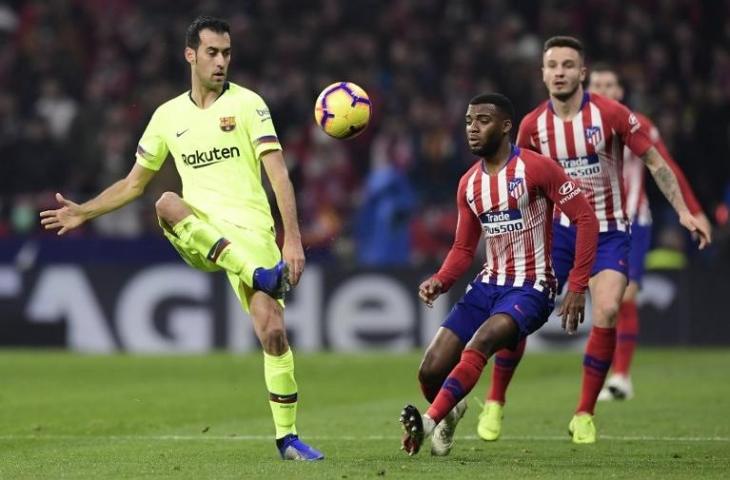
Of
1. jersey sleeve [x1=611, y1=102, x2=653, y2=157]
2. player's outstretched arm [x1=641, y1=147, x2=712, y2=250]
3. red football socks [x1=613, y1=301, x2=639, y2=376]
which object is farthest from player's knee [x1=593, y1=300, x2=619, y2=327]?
red football socks [x1=613, y1=301, x2=639, y2=376]

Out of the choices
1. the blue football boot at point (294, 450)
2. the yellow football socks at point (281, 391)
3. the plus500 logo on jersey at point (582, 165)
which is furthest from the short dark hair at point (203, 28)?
the plus500 logo on jersey at point (582, 165)

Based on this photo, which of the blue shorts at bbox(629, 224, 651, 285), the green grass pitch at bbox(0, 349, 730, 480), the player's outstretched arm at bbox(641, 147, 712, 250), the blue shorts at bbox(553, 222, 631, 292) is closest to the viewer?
the green grass pitch at bbox(0, 349, 730, 480)

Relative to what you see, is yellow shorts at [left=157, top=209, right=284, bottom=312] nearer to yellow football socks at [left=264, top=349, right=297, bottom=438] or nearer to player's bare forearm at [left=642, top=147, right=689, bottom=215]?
yellow football socks at [left=264, top=349, right=297, bottom=438]

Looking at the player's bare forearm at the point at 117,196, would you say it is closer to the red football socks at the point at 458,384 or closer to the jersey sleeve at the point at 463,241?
the jersey sleeve at the point at 463,241

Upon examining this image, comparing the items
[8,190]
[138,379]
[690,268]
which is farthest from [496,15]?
[138,379]

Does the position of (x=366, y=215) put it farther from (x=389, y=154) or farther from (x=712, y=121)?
(x=712, y=121)

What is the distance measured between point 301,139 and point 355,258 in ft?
6.89

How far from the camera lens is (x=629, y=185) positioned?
12.0 m

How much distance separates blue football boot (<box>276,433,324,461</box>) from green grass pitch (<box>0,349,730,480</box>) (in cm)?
13

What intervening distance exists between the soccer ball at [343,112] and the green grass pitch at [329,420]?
1745mm

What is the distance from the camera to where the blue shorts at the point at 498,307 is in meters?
Result: 8.09

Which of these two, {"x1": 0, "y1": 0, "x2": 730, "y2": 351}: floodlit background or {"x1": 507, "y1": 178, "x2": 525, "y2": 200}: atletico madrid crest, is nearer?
{"x1": 507, "y1": 178, "x2": 525, "y2": 200}: atletico madrid crest

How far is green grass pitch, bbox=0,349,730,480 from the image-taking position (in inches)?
295

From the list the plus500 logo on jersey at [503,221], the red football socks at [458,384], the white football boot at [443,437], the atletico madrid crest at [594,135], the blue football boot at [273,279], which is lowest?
the white football boot at [443,437]
